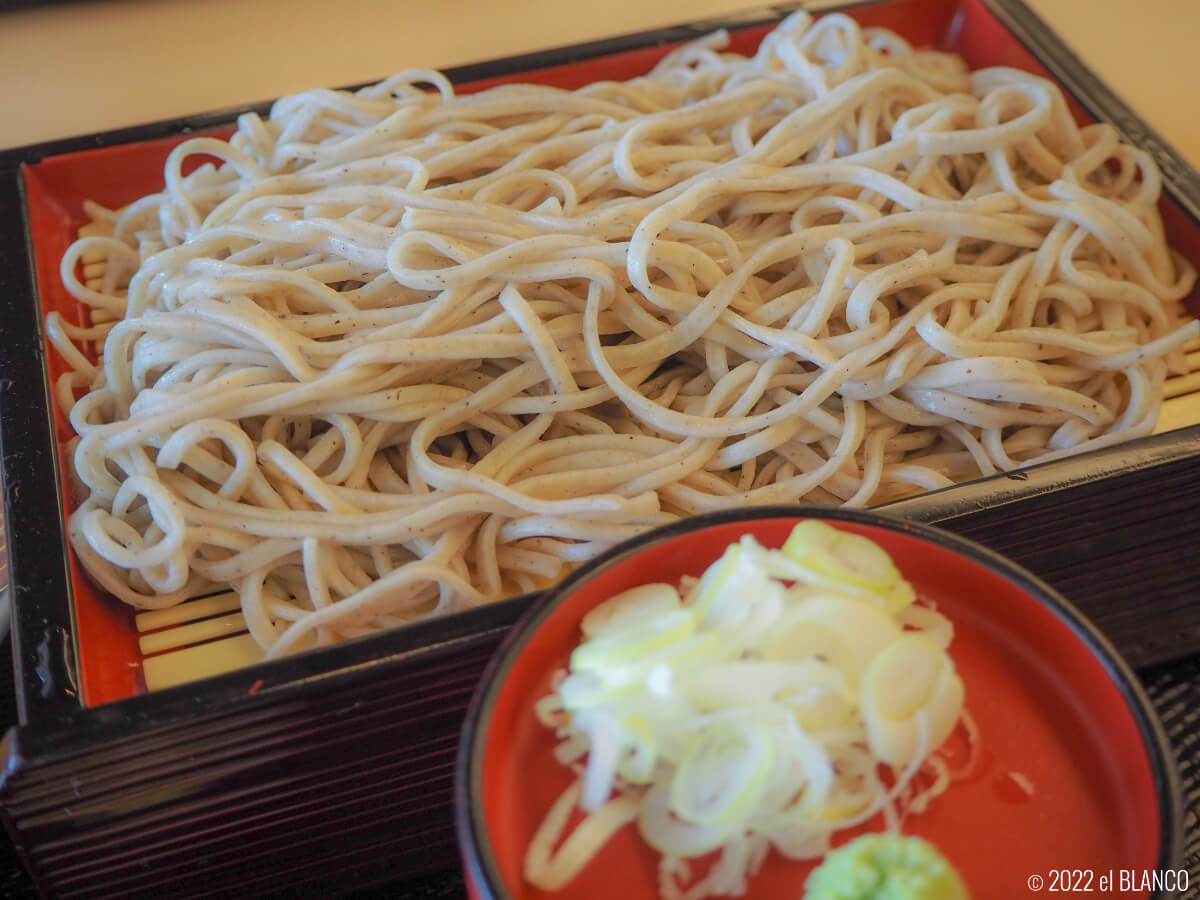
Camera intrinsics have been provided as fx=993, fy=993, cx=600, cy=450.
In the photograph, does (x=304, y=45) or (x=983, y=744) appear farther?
(x=304, y=45)

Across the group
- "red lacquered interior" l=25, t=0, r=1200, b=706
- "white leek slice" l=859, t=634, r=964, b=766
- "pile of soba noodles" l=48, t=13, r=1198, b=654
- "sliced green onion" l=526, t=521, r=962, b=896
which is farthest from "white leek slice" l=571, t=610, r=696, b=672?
"red lacquered interior" l=25, t=0, r=1200, b=706

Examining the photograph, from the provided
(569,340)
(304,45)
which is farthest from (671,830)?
(304,45)

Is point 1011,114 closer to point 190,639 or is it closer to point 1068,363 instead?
point 1068,363

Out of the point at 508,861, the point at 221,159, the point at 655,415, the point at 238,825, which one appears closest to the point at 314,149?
the point at 221,159

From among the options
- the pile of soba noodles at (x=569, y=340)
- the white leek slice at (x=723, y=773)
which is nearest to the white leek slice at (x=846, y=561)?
the white leek slice at (x=723, y=773)

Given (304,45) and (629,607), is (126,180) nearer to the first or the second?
(304,45)

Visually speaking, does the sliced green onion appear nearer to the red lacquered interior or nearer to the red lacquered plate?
the red lacquered plate
